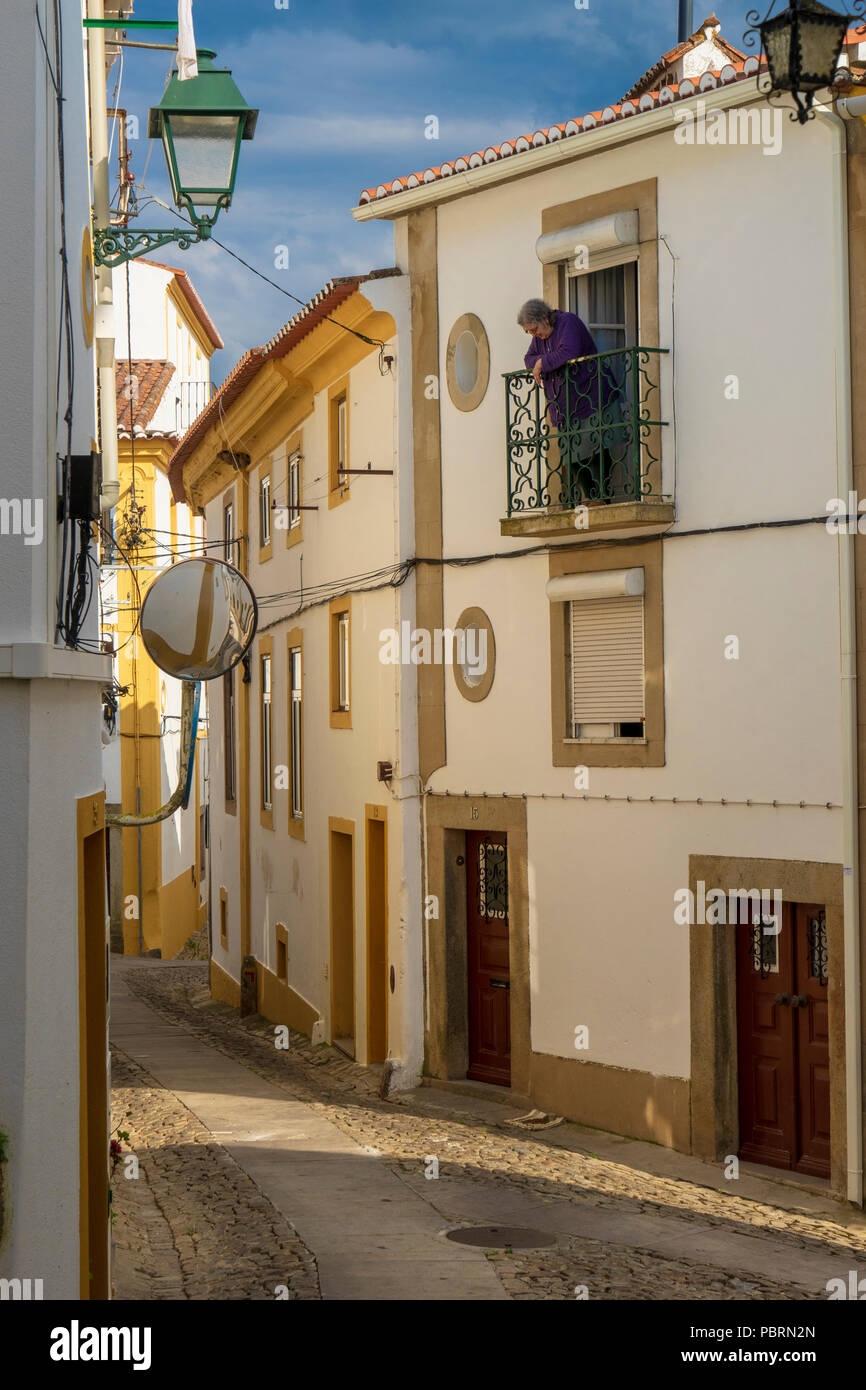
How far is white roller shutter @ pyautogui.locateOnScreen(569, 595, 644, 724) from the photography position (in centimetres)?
1345

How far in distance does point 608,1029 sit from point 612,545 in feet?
13.0

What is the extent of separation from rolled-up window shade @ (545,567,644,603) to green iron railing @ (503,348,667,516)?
0.60m

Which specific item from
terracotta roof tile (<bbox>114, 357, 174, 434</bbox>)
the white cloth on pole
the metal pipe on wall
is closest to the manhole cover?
the white cloth on pole

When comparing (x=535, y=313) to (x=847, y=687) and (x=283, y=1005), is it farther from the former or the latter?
(x=283, y=1005)

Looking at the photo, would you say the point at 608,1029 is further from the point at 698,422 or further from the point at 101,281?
the point at 101,281

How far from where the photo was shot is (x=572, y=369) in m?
13.4

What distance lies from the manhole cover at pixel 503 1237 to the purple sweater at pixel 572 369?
21.5ft

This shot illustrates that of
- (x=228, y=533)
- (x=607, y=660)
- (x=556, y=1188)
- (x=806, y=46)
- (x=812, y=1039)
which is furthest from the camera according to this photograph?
(x=228, y=533)

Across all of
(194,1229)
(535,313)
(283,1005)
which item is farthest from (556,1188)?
(283,1005)

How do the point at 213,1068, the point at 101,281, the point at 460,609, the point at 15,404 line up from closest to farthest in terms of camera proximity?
the point at 15,404 < the point at 101,281 < the point at 460,609 < the point at 213,1068

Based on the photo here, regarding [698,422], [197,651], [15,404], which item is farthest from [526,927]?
[15,404]

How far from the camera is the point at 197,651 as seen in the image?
8047mm

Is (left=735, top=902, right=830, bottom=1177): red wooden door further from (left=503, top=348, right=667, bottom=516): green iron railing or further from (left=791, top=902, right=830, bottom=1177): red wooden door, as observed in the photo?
(left=503, top=348, right=667, bottom=516): green iron railing

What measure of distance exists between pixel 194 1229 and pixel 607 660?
19.3 feet
